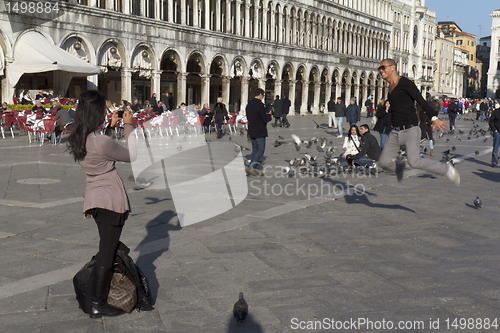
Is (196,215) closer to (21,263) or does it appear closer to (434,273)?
(21,263)

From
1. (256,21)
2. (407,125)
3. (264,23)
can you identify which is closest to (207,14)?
(256,21)

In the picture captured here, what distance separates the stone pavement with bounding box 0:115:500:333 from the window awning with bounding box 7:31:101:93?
41.6ft

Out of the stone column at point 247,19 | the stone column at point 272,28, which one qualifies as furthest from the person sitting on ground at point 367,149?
the stone column at point 272,28

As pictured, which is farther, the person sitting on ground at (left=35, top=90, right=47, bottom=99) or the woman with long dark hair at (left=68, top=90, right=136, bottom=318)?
the person sitting on ground at (left=35, top=90, right=47, bottom=99)

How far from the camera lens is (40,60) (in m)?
21.3

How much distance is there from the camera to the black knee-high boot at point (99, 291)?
3.68 metres

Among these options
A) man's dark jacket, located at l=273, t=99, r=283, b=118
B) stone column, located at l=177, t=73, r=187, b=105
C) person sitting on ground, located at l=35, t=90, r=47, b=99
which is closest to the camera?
person sitting on ground, located at l=35, t=90, r=47, b=99

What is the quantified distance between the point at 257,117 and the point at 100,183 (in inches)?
287

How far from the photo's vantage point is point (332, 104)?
2545 centimetres

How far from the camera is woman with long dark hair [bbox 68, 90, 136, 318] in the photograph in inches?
139

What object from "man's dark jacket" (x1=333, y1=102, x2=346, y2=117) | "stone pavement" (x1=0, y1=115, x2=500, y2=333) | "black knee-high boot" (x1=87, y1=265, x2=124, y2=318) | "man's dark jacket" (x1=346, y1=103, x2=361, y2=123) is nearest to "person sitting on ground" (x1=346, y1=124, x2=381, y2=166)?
"stone pavement" (x1=0, y1=115, x2=500, y2=333)

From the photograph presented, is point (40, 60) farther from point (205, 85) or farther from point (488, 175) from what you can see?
point (488, 175)

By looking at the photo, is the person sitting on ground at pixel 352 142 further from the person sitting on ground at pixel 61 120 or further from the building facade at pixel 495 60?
the building facade at pixel 495 60

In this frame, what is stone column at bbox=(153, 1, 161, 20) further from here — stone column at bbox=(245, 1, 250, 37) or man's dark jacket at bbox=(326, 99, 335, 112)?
man's dark jacket at bbox=(326, 99, 335, 112)
